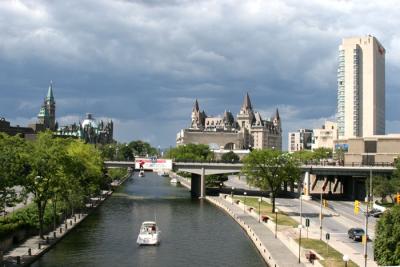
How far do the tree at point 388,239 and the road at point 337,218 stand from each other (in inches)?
292

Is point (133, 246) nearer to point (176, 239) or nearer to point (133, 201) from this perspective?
point (176, 239)

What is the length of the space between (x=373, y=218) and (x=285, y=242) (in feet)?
97.1

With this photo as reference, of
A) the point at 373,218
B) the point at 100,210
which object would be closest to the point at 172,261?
the point at 373,218

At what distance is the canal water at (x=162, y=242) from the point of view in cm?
5906

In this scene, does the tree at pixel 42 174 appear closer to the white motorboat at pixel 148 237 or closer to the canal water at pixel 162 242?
the canal water at pixel 162 242

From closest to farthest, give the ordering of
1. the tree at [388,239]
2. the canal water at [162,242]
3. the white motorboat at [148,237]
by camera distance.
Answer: the tree at [388,239] < the canal water at [162,242] < the white motorboat at [148,237]

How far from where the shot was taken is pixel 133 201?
125188 millimetres

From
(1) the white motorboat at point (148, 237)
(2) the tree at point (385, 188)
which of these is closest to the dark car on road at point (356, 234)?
(1) the white motorboat at point (148, 237)

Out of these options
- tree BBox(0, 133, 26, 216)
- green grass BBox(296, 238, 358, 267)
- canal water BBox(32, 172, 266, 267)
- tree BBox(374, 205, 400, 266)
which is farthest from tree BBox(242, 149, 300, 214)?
tree BBox(0, 133, 26, 216)

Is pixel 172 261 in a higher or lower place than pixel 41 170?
lower

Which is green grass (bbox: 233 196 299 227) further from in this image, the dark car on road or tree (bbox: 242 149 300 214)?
the dark car on road

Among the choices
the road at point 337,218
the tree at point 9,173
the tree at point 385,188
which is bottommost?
the road at point 337,218

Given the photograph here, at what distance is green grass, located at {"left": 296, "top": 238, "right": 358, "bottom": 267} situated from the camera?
2036 inches

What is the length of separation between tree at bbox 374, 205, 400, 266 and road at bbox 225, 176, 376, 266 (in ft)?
24.3
